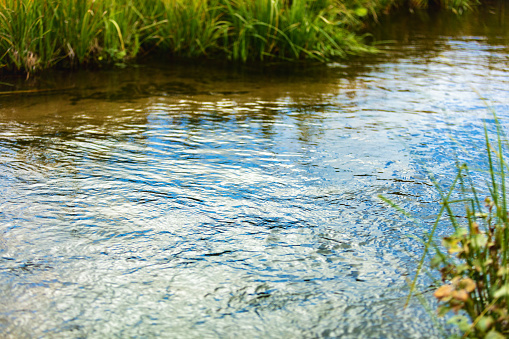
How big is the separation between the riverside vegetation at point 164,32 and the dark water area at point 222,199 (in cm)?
35

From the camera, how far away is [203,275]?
6.27 feet

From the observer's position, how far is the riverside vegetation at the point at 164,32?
466 centimetres

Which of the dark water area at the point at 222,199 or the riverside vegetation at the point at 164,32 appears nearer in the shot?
the dark water area at the point at 222,199

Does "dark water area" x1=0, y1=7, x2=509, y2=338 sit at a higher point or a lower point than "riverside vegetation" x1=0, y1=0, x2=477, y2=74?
lower

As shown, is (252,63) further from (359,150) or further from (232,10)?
(359,150)

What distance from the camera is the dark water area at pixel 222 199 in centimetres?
172

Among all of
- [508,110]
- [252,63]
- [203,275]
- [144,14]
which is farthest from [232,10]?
[203,275]

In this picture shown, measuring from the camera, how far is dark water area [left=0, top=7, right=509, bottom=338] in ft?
5.66

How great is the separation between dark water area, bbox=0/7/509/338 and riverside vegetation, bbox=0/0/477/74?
0.35 m

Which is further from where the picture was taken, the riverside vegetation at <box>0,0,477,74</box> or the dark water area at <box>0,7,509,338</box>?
the riverside vegetation at <box>0,0,477,74</box>

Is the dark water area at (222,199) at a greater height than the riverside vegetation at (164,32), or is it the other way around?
the riverside vegetation at (164,32)

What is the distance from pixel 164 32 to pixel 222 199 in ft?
11.9

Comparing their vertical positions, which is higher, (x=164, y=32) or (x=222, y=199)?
(x=164, y=32)

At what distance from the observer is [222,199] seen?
2525 mm
